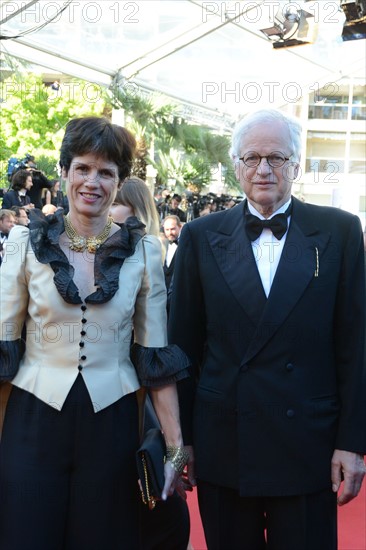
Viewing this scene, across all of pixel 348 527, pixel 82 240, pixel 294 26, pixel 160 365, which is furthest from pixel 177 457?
pixel 294 26

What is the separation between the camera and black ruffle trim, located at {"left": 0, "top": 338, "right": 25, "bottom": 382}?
214 centimetres

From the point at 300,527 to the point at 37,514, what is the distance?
2.43ft

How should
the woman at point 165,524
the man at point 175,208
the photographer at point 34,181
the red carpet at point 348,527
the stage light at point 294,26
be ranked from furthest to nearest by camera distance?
the man at point 175,208, the photographer at point 34,181, the stage light at point 294,26, the red carpet at point 348,527, the woman at point 165,524

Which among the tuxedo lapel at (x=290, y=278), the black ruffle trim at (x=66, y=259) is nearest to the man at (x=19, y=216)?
the black ruffle trim at (x=66, y=259)

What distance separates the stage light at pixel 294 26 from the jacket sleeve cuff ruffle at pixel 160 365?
8.23m

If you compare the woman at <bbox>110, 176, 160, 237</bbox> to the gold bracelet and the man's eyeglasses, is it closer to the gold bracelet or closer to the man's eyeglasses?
the man's eyeglasses

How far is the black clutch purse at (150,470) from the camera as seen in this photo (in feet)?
6.97

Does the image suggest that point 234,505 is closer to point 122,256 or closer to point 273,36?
point 122,256

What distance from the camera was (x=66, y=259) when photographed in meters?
2.23

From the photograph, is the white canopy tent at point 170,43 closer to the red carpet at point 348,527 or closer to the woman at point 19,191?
the woman at point 19,191

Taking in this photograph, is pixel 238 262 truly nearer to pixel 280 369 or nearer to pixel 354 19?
pixel 280 369

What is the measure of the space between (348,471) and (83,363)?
83 cm

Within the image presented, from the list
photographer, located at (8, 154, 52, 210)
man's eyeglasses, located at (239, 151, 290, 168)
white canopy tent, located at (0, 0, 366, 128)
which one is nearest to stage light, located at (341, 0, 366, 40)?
white canopy tent, located at (0, 0, 366, 128)

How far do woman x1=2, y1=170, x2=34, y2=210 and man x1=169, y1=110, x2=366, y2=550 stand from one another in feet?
23.4
